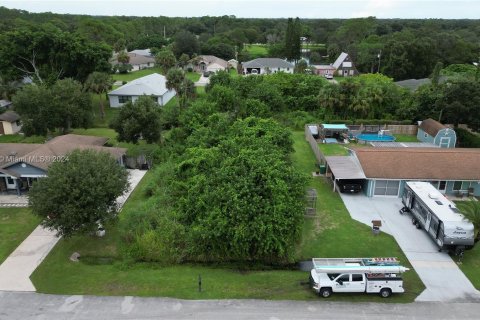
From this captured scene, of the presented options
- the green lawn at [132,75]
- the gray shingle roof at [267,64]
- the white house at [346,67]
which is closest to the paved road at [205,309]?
the green lawn at [132,75]

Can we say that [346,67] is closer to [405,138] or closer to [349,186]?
[405,138]

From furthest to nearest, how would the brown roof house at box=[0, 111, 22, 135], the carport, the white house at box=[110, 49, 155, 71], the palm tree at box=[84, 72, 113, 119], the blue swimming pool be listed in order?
the white house at box=[110, 49, 155, 71] → the palm tree at box=[84, 72, 113, 119] → the brown roof house at box=[0, 111, 22, 135] → the blue swimming pool → the carport

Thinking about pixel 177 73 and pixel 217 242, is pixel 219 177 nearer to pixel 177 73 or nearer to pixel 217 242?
pixel 217 242

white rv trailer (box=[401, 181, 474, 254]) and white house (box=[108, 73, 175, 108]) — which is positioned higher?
white house (box=[108, 73, 175, 108])

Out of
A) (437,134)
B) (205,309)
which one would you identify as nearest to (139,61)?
(437,134)

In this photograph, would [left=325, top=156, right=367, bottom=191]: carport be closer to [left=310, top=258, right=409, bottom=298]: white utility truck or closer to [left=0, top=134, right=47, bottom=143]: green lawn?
[left=310, top=258, right=409, bottom=298]: white utility truck

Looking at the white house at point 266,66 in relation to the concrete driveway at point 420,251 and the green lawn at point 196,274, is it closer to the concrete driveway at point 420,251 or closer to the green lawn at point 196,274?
the concrete driveway at point 420,251

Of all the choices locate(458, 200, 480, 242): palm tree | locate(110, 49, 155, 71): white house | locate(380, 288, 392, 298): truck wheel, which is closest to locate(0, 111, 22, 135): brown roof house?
locate(380, 288, 392, 298): truck wheel
